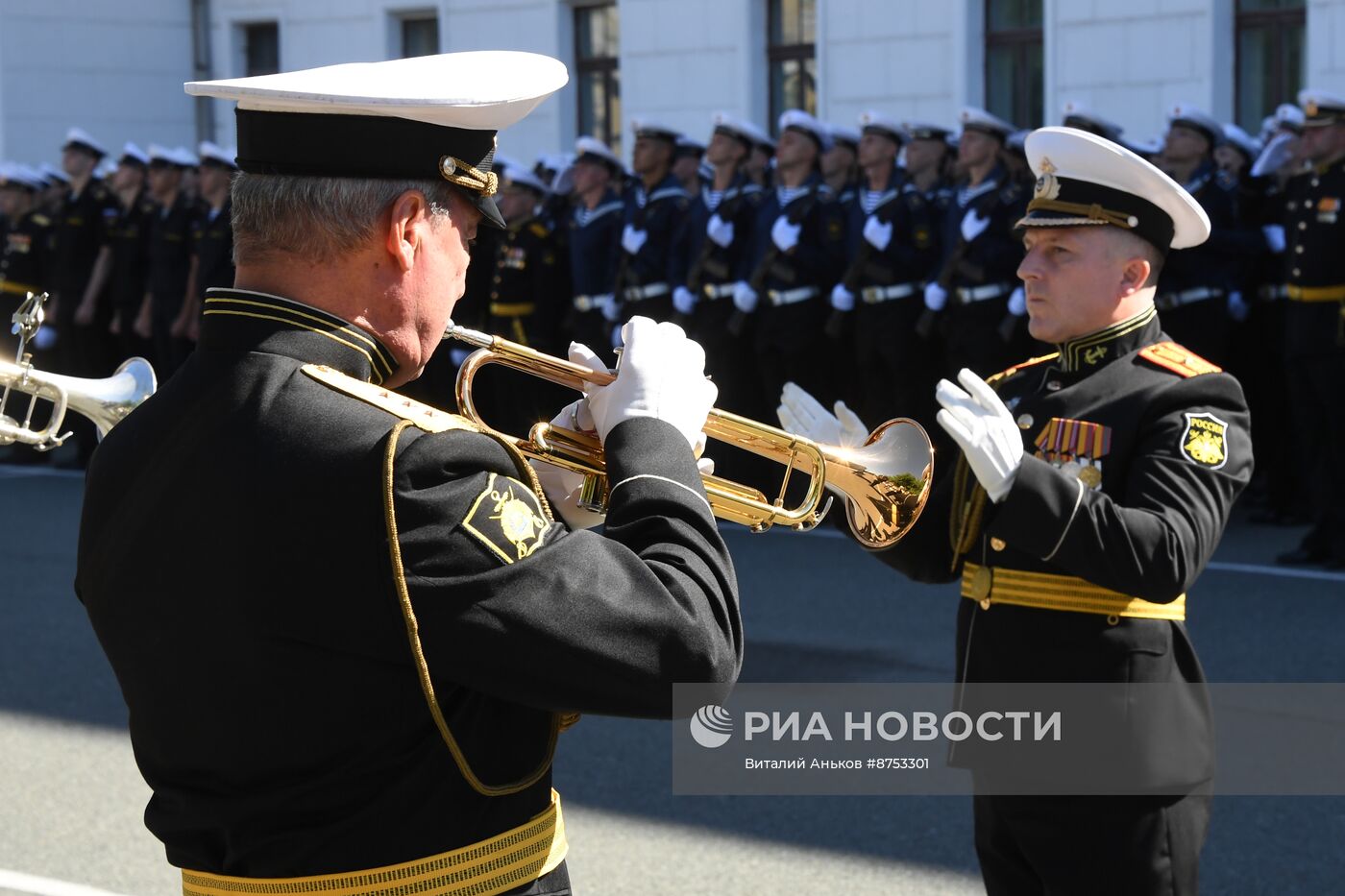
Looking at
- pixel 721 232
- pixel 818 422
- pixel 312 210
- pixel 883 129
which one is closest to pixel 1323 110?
pixel 883 129

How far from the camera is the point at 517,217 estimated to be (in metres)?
12.6

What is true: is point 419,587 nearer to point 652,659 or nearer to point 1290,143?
point 652,659

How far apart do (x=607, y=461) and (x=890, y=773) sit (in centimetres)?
351

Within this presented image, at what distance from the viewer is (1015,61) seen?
49.0 ft

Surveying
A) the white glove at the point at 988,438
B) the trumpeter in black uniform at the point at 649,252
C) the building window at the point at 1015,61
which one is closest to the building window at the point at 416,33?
the building window at the point at 1015,61

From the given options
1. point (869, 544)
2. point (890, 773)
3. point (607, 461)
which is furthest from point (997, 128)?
point (607, 461)

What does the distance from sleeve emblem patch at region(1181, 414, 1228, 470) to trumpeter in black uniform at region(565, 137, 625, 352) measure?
29.1 feet

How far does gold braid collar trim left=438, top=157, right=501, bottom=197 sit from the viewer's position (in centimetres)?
197

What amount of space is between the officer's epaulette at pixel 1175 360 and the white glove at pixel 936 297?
274 inches

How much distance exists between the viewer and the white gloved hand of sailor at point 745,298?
36.3 feet

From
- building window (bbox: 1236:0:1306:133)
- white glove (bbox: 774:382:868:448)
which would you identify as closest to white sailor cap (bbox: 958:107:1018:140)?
building window (bbox: 1236:0:1306:133)

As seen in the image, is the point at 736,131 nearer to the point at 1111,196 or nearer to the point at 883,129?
the point at 883,129

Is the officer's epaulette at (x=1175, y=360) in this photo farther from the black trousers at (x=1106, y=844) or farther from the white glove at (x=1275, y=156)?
the white glove at (x=1275, y=156)

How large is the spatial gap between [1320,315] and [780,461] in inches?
261
